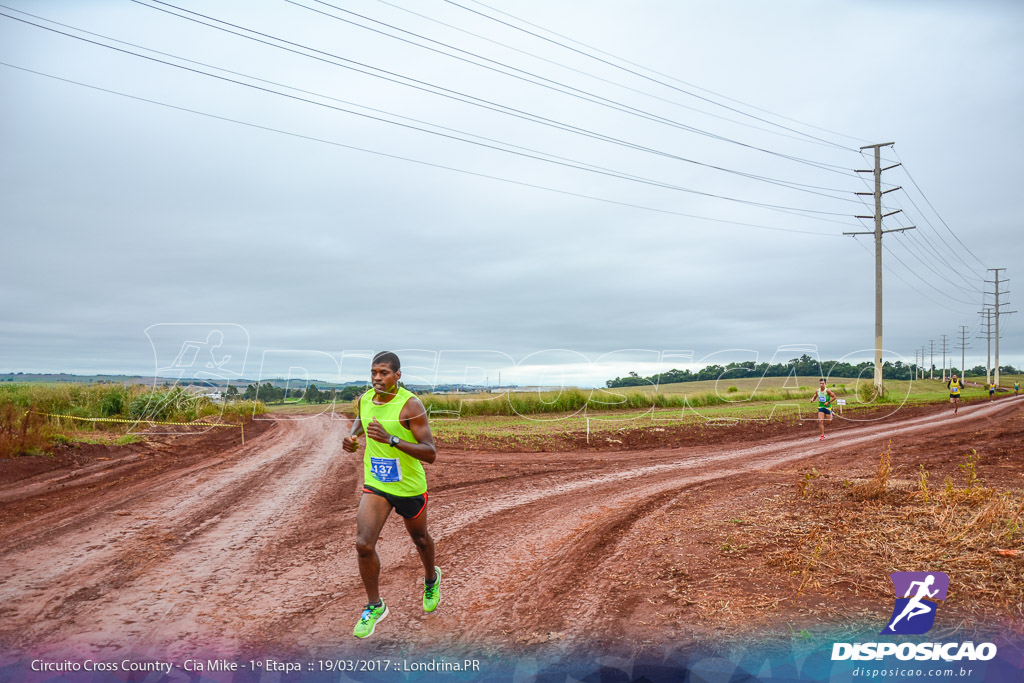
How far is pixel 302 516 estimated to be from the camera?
8844mm

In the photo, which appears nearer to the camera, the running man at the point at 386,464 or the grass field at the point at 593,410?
the running man at the point at 386,464

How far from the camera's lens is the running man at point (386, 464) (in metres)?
4.75

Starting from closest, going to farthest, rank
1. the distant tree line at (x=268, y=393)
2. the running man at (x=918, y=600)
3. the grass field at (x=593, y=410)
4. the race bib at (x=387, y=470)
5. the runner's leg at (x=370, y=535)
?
the runner's leg at (x=370, y=535) → the race bib at (x=387, y=470) → the running man at (x=918, y=600) → the grass field at (x=593, y=410) → the distant tree line at (x=268, y=393)

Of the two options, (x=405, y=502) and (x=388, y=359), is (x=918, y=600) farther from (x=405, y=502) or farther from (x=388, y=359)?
(x=388, y=359)

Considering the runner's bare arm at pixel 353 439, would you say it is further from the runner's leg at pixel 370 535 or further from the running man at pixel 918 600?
the running man at pixel 918 600

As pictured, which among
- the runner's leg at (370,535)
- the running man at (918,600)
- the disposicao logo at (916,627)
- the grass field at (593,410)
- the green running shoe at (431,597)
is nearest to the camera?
the disposicao logo at (916,627)

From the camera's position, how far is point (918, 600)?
5207 millimetres

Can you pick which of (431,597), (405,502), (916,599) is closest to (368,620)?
(431,597)

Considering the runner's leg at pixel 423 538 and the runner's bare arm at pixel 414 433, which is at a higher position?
the runner's bare arm at pixel 414 433

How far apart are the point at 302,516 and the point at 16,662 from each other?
4546 millimetres

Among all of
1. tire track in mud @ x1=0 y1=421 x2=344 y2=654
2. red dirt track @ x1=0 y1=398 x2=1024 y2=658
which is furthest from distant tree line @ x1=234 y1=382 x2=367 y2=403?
tire track in mud @ x1=0 y1=421 x2=344 y2=654

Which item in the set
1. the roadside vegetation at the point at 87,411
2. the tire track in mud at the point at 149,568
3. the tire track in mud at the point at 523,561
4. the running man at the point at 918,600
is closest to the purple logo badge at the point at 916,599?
the running man at the point at 918,600

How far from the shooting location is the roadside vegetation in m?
14.9

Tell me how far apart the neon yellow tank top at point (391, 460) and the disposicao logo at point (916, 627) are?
3.51m
